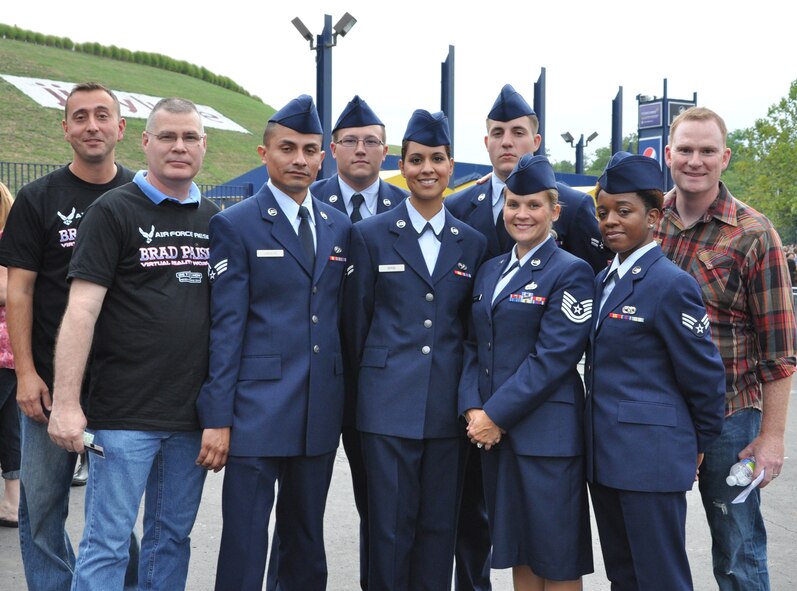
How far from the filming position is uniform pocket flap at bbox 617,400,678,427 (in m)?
3.02

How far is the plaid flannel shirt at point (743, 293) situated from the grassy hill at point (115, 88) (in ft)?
110

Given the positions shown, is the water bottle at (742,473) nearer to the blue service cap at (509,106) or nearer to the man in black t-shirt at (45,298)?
the blue service cap at (509,106)

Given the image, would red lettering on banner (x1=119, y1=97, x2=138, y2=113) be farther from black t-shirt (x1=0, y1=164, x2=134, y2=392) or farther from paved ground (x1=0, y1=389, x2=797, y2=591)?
black t-shirt (x1=0, y1=164, x2=134, y2=392)

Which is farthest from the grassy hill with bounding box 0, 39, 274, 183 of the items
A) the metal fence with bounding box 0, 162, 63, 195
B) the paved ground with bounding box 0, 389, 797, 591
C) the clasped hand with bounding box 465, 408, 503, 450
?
the clasped hand with bounding box 465, 408, 503, 450

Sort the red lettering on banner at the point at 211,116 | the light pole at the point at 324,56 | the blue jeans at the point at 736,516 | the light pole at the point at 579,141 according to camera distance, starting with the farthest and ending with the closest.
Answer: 1. the red lettering on banner at the point at 211,116
2. the light pole at the point at 579,141
3. the light pole at the point at 324,56
4. the blue jeans at the point at 736,516

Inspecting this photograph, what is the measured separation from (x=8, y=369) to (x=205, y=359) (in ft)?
7.66

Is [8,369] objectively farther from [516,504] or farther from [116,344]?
[516,504]

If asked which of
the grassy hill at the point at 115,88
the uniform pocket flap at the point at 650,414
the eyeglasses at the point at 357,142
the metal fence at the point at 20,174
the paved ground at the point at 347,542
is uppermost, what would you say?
the grassy hill at the point at 115,88

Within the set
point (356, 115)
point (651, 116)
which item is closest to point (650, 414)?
point (356, 115)

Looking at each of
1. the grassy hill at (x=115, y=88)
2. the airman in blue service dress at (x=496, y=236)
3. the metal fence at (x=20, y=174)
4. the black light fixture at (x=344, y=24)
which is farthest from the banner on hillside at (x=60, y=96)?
the airman in blue service dress at (x=496, y=236)

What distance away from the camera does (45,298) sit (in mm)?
3527

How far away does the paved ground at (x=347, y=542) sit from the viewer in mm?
4406

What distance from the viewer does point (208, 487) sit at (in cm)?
615

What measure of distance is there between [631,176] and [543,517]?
141cm
